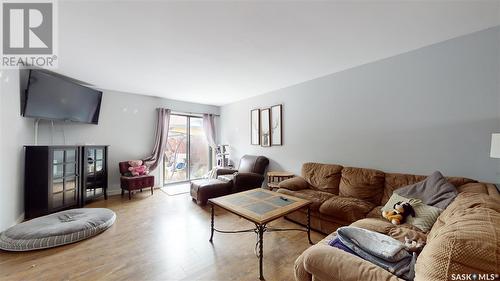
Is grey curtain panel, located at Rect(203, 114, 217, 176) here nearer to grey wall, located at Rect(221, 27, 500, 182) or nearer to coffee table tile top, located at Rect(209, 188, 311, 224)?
grey wall, located at Rect(221, 27, 500, 182)

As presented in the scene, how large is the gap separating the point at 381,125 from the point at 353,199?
117 cm

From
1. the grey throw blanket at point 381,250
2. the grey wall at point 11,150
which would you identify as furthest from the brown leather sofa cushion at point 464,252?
the grey wall at point 11,150

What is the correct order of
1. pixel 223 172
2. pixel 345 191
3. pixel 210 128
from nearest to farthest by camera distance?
pixel 345 191
pixel 223 172
pixel 210 128

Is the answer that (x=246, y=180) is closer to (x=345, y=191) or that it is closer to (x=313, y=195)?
(x=313, y=195)

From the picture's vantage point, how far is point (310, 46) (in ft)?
7.68

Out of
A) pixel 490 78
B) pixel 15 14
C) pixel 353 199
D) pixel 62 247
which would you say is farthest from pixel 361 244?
pixel 15 14

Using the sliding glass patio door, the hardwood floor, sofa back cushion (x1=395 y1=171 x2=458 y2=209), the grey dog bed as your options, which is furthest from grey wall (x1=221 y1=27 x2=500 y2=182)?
the grey dog bed

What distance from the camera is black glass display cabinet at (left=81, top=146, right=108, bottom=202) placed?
356 cm

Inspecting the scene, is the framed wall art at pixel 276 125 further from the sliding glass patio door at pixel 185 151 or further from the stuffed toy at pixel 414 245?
the stuffed toy at pixel 414 245

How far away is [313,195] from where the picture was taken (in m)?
2.81

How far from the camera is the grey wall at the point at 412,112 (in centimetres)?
207

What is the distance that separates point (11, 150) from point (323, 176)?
14.7 ft

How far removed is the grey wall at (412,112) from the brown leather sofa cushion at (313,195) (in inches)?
28.7

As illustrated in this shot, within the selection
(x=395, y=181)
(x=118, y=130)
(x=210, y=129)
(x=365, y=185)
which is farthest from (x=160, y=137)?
(x=395, y=181)
